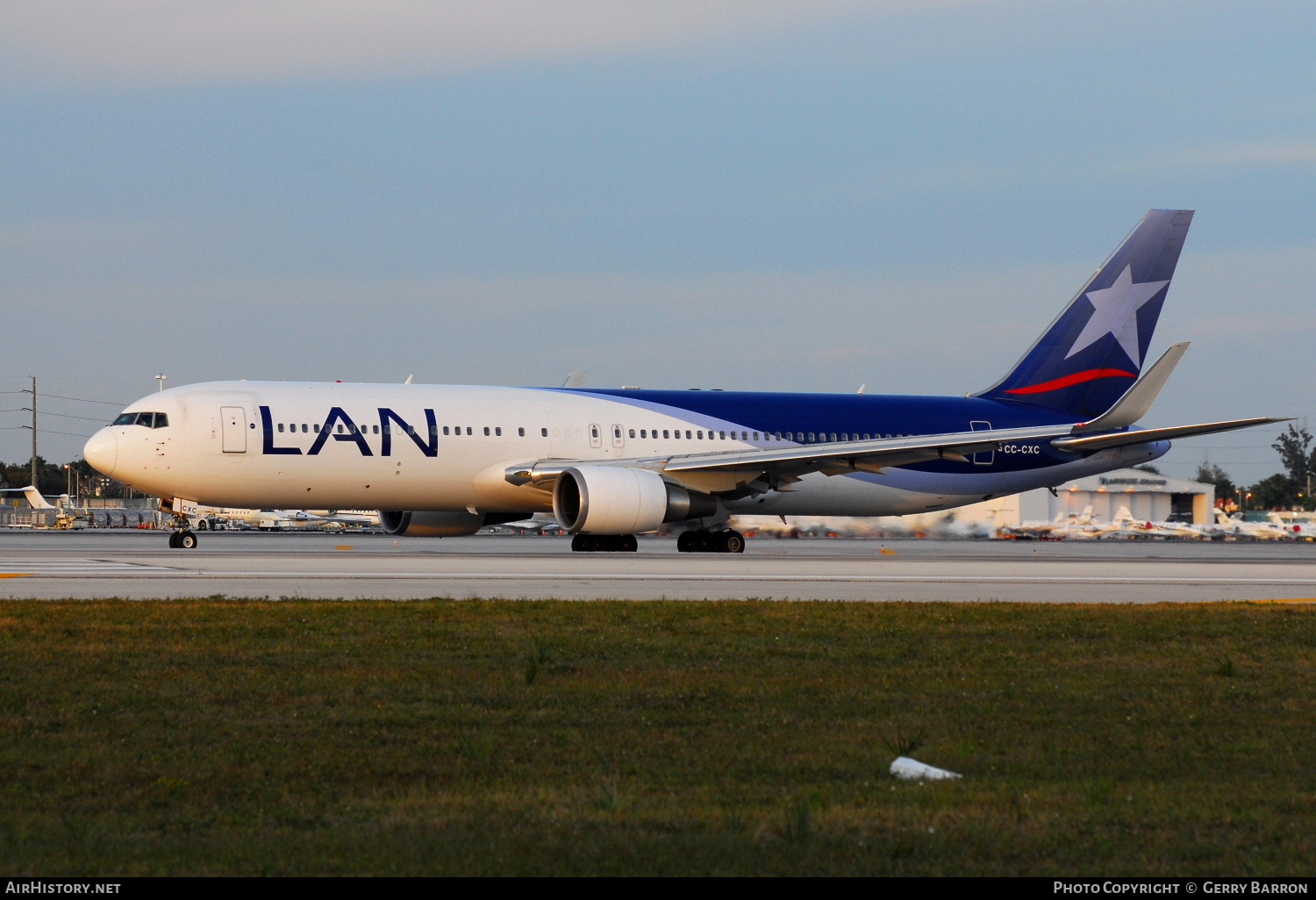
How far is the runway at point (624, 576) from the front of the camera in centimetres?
1798

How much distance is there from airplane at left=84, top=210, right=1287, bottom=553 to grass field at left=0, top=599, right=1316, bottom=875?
1538cm

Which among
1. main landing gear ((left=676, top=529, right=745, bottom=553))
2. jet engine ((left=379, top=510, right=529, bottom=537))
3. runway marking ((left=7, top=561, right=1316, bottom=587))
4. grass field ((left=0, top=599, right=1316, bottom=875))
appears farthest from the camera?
jet engine ((left=379, top=510, right=529, bottom=537))

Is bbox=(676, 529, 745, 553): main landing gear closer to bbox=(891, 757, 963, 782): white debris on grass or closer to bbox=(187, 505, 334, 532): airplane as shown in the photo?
bbox=(891, 757, 963, 782): white debris on grass

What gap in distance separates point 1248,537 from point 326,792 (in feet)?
222

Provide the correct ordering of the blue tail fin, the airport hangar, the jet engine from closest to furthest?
the jet engine < the blue tail fin < the airport hangar

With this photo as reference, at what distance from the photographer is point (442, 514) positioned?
33.0m

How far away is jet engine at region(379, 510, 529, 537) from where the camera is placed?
33000mm

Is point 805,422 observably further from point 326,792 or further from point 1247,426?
point 326,792

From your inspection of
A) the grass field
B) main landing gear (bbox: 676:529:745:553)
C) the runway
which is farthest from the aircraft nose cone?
the grass field

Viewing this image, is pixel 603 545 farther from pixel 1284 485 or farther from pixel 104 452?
pixel 1284 485

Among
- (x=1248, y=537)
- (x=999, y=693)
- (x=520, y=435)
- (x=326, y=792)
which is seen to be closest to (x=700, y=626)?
(x=999, y=693)

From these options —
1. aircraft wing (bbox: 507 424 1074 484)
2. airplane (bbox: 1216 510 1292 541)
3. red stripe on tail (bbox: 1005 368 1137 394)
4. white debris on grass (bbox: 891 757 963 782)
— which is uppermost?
red stripe on tail (bbox: 1005 368 1137 394)

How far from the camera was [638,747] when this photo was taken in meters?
7.69

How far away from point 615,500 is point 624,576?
678 cm
